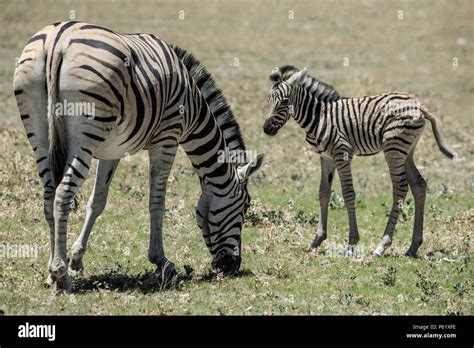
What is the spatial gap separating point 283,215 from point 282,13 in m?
30.1

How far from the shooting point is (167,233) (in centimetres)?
1412

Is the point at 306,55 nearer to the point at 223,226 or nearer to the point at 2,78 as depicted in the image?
the point at 2,78

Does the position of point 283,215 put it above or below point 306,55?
below

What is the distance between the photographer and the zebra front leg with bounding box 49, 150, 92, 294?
977 centimetres

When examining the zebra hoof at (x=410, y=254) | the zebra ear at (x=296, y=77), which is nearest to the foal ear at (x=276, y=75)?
the zebra ear at (x=296, y=77)

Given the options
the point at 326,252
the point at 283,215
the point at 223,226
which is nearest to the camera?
the point at 223,226

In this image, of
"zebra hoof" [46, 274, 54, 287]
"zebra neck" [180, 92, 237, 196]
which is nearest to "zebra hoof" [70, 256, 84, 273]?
"zebra hoof" [46, 274, 54, 287]

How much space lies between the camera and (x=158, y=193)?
1165cm

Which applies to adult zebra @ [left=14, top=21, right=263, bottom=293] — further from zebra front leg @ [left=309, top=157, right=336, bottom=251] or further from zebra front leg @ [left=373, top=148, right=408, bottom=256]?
zebra front leg @ [left=373, top=148, right=408, bottom=256]

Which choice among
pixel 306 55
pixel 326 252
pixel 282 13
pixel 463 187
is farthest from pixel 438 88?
pixel 326 252

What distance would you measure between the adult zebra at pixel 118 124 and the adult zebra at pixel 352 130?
2.00 metres

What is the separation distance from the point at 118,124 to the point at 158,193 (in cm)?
164

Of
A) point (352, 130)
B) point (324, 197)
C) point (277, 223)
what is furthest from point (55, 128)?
point (277, 223)

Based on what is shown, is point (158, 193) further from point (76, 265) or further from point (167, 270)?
point (76, 265)
